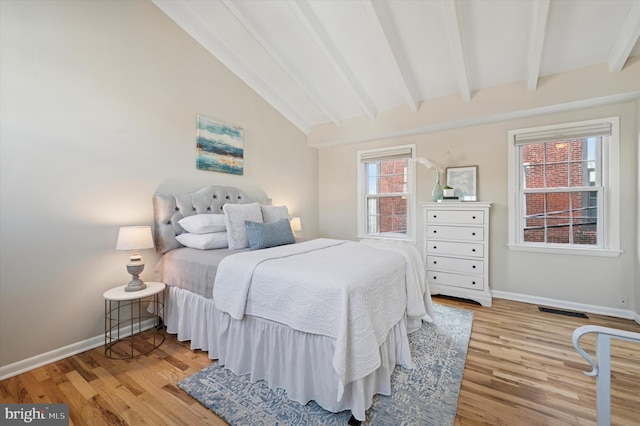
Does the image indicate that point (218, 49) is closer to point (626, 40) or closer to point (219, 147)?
point (219, 147)

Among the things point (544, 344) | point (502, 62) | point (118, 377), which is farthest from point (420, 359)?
point (502, 62)

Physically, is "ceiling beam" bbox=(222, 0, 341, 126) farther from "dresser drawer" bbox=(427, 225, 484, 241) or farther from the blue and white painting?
"dresser drawer" bbox=(427, 225, 484, 241)

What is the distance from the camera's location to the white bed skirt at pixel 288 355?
4.82ft

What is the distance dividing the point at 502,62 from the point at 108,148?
394 centimetres

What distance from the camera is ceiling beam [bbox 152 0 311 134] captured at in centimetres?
Answer: 275

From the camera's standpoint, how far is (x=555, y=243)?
3.16 metres

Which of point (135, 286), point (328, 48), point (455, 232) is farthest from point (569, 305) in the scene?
point (135, 286)

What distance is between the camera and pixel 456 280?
3.32 metres

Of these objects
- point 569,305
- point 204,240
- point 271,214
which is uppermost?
point 271,214

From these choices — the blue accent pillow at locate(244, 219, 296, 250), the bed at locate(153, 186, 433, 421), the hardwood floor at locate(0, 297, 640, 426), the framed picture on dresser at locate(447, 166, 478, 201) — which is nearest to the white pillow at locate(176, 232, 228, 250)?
the bed at locate(153, 186, 433, 421)

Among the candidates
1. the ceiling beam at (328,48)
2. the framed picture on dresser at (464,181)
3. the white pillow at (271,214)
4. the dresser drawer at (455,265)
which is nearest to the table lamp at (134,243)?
the white pillow at (271,214)

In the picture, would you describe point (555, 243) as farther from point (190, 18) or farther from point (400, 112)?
point (190, 18)

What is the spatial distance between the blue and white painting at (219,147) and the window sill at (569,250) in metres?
3.62

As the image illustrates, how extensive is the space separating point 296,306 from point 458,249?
8.43 feet
